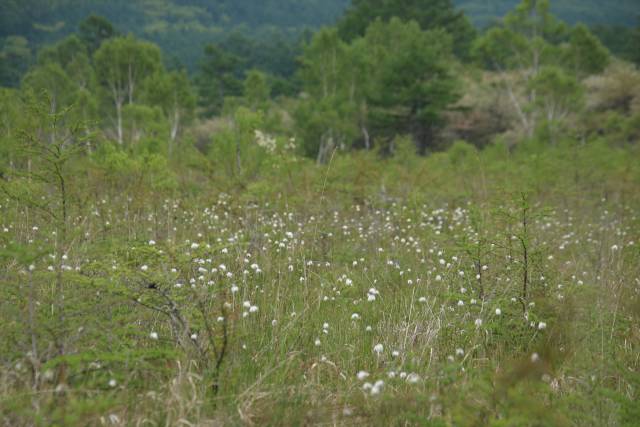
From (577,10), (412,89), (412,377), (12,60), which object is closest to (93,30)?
(12,60)

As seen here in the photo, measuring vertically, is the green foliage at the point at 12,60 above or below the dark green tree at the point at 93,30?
below

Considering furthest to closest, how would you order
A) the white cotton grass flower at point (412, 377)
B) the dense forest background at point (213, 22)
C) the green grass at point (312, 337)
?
1. the dense forest background at point (213, 22)
2. the white cotton grass flower at point (412, 377)
3. the green grass at point (312, 337)

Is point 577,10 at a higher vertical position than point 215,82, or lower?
higher

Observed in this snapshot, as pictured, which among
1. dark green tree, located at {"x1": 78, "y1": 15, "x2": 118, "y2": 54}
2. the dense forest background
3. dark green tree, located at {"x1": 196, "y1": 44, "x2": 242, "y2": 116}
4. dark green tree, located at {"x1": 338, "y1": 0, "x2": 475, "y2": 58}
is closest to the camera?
dark green tree, located at {"x1": 338, "y1": 0, "x2": 475, "y2": 58}

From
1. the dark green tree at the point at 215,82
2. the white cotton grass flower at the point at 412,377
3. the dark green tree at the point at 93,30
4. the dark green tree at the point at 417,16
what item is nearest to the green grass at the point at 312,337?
the white cotton grass flower at the point at 412,377

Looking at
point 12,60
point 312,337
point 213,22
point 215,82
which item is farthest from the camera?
point 213,22

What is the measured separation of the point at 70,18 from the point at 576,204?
100031 millimetres

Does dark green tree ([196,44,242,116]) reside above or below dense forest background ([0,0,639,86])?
below

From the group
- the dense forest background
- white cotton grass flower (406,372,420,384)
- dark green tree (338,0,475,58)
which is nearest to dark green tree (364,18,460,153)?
dark green tree (338,0,475,58)

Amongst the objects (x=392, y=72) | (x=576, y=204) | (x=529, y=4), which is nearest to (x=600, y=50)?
(x=529, y=4)

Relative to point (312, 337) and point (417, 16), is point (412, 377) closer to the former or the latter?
point (312, 337)

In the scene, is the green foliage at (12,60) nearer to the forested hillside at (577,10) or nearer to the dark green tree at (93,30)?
the dark green tree at (93,30)

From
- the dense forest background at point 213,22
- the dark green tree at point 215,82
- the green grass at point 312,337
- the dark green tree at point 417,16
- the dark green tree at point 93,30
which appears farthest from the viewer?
the dense forest background at point 213,22

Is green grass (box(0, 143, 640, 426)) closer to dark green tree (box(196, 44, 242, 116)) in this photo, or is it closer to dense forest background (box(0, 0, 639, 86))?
dark green tree (box(196, 44, 242, 116))
